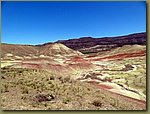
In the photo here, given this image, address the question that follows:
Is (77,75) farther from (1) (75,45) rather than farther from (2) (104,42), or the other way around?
(2) (104,42)

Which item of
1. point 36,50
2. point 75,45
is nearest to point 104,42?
point 75,45

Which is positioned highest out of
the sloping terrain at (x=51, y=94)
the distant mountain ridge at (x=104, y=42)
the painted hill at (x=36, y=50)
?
the distant mountain ridge at (x=104, y=42)

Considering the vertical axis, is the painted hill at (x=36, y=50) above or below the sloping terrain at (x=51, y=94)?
above

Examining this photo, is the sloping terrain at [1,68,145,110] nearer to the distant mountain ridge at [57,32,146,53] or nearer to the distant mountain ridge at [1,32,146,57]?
the distant mountain ridge at [1,32,146,57]

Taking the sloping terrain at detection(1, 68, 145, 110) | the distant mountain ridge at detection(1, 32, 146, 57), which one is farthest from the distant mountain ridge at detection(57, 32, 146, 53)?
the sloping terrain at detection(1, 68, 145, 110)

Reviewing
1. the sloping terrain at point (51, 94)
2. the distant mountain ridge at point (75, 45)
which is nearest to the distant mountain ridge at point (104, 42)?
the distant mountain ridge at point (75, 45)

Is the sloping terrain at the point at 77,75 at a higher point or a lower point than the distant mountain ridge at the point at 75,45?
lower

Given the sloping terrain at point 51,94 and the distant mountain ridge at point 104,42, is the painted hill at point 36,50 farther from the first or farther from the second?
the sloping terrain at point 51,94

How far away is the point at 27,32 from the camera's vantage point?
4.01m

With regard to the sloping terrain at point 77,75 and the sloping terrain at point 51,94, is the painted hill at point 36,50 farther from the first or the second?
the sloping terrain at point 51,94

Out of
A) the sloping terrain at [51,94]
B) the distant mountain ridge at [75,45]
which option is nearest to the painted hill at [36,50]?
the distant mountain ridge at [75,45]

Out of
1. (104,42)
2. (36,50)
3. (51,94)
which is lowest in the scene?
(51,94)

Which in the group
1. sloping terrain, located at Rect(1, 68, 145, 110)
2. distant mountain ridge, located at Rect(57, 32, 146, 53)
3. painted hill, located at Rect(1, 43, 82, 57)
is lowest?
sloping terrain, located at Rect(1, 68, 145, 110)

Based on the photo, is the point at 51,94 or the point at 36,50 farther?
the point at 36,50
